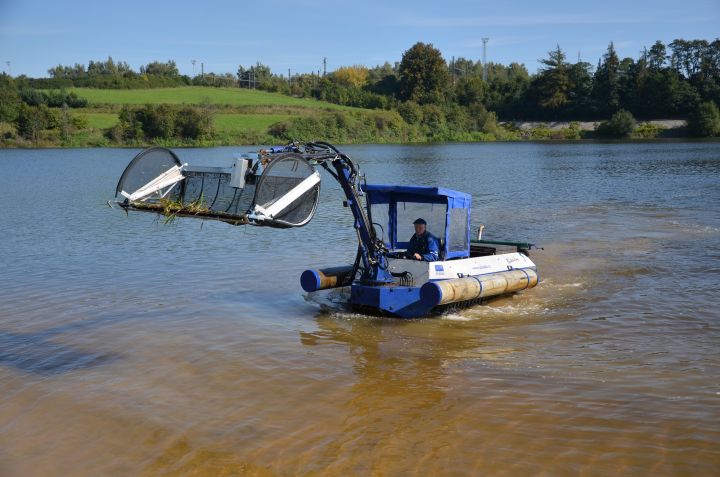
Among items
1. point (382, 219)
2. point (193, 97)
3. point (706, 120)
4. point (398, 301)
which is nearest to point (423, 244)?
point (382, 219)

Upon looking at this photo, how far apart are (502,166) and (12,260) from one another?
36923 millimetres

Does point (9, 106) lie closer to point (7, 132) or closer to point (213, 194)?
point (7, 132)

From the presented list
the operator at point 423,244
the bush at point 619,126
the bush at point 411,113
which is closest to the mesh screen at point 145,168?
the operator at point 423,244

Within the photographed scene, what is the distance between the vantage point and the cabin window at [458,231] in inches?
528

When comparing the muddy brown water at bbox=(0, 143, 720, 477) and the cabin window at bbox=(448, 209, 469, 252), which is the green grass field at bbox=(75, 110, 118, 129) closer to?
the muddy brown water at bbox=(0, 143, 720, 477)

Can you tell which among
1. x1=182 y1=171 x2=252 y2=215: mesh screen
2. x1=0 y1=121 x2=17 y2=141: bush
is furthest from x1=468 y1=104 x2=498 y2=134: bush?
x1=182 y1=171 x2=252 y2=215: mesh screen

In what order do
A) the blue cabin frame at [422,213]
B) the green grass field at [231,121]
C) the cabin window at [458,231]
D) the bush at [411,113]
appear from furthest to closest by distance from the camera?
1. the bush at [411,113]
2. the green grass field at [231,121]
3. the cabin window at [458,231]
4. the blue cabin frame at [422,213]

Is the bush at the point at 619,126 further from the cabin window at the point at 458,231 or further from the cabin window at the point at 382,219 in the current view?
the cabin window at the point at 382,219

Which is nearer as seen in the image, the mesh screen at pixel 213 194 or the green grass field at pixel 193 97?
the mesh screen at pixel 213 194

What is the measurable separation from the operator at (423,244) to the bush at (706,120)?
8384cm

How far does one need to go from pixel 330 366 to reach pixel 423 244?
369cm

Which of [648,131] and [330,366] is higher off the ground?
[648,131]

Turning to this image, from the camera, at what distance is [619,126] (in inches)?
3593

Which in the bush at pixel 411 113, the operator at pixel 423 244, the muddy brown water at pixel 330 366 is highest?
the bush at pixel 411 113
